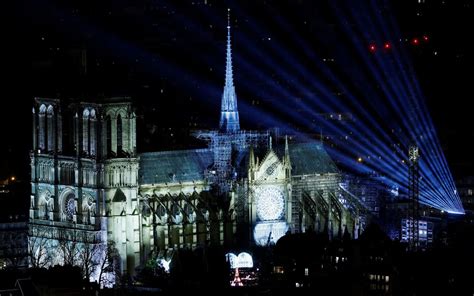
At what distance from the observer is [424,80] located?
171 meters

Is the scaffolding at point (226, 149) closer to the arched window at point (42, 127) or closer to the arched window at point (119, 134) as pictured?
the arched window at point (119, 134)

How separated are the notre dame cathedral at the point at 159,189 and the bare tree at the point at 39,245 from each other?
61 mm

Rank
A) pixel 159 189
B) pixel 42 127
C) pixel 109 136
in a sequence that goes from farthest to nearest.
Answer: pixel 159 189, pixel 42 127, pixel 109 136

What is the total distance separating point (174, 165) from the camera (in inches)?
4847

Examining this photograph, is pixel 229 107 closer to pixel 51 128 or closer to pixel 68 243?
pixel 51 128


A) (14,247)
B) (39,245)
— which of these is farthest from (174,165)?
(14,247)

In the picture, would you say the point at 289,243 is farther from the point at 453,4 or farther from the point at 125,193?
the point at 453,4

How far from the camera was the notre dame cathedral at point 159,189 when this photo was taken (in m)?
119

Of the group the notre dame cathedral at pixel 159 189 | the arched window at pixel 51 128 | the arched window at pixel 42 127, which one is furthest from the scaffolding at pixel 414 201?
the arched window at pixel 42 127

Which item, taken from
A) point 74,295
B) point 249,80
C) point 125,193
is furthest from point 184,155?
point 249,80

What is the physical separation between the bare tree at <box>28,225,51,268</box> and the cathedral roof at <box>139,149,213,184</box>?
693 centimetres

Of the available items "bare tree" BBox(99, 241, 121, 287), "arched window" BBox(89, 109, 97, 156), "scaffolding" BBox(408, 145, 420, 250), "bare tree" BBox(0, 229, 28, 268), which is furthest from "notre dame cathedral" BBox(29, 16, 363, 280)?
"scaffolding" BBox(408, 145, 420, 250)

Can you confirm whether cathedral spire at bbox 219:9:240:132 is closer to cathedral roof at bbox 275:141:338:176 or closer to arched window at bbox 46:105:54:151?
Result: cathedral roof at bbox 275:141:338:176

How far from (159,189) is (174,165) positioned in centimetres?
205
